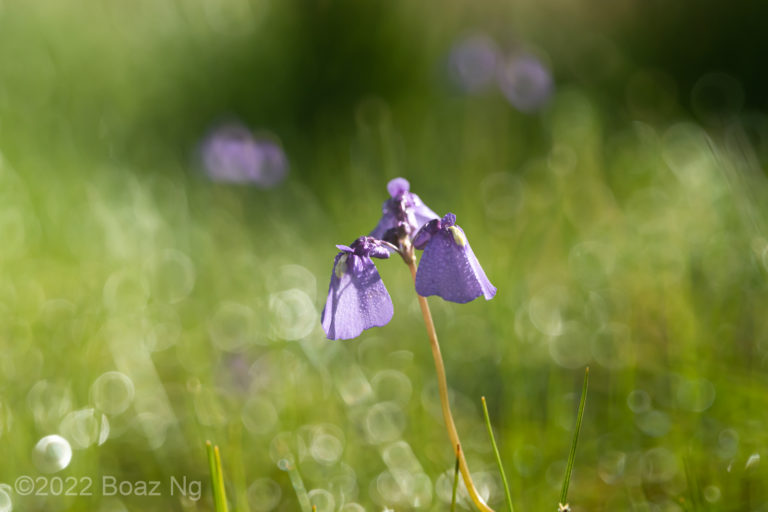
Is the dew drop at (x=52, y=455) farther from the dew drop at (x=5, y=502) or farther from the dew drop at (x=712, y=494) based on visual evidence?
the dew drop at (x=712, y=494)

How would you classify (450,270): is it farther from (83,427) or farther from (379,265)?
(379,265)

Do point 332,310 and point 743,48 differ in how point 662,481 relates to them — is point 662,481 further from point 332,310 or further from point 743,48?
point 743,48

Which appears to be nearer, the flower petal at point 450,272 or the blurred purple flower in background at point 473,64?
the flower petal at point 450,272

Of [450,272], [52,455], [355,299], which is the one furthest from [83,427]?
[450,272]

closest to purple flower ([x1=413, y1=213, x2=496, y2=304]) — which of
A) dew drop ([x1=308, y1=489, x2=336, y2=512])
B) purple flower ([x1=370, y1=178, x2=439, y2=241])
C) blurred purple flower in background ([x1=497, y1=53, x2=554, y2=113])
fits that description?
purple flower ([x1=370, y1=178, x2=439, y2=241])

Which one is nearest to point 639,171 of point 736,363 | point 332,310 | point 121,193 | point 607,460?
point 736,363

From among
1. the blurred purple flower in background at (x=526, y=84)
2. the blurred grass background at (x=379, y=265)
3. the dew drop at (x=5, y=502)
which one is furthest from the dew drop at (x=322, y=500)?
the blurred purple flower in background at (x=526, y=84)
